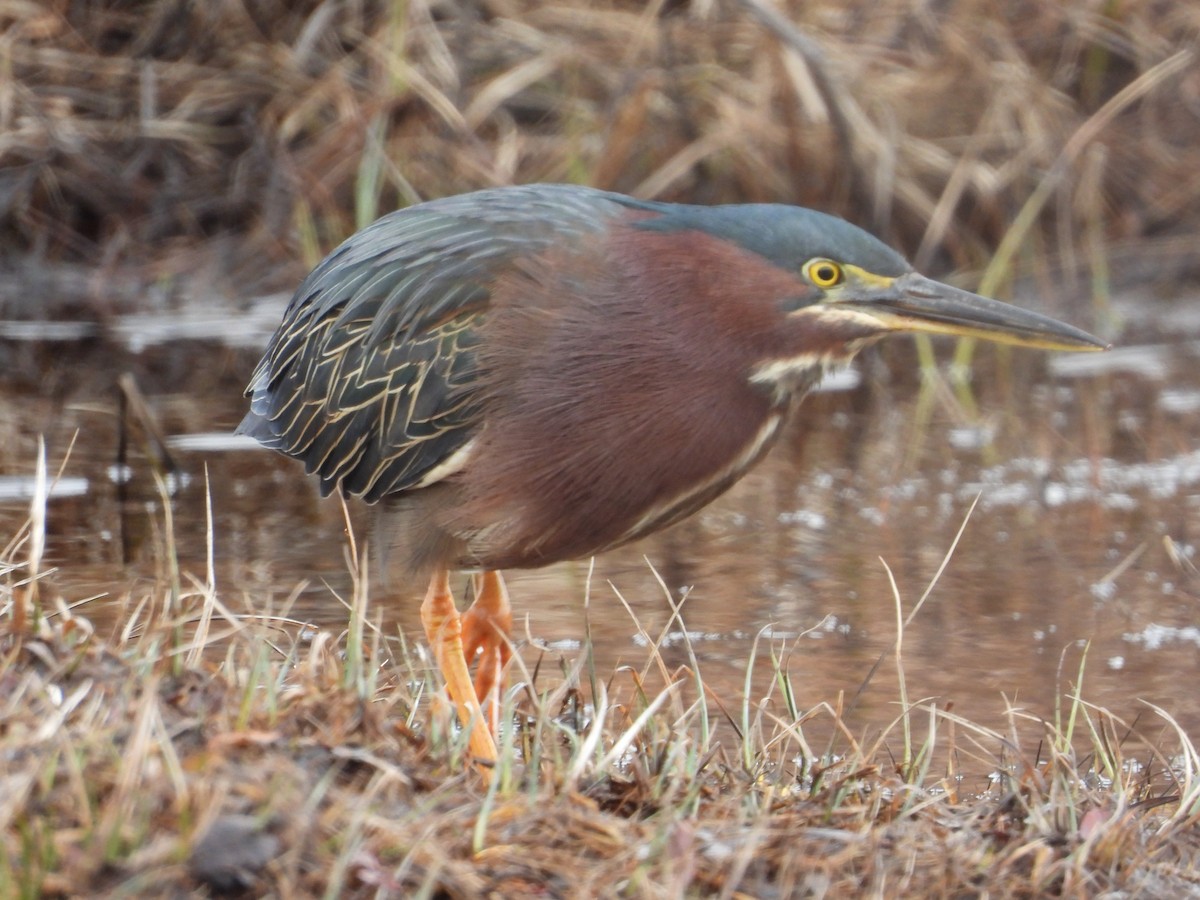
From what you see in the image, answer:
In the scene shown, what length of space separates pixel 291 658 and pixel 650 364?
41.9 inches

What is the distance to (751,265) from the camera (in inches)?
151

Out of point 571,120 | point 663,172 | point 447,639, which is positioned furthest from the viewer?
point 571,120

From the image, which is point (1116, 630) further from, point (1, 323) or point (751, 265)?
point (1, 323)

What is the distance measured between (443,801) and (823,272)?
4.94ft

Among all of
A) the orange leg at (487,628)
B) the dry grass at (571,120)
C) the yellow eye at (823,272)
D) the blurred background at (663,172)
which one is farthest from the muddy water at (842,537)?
the dry grass at (571,120)

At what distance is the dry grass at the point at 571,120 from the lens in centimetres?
923

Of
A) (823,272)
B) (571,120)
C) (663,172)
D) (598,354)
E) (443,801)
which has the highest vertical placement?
(571,120)

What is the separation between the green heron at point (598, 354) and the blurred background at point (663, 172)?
2.20 metres

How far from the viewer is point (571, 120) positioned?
31.2 ft

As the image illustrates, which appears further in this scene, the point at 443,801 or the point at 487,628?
the point at 487,628

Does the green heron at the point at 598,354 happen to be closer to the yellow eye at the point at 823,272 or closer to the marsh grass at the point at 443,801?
the yellow eye at the point at 823,272

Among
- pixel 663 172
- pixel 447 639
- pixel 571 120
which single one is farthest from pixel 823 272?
pixel 571 120

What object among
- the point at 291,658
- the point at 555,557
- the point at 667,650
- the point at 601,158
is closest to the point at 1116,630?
the point at 667,650

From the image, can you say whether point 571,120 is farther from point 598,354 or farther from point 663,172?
point 598,354
